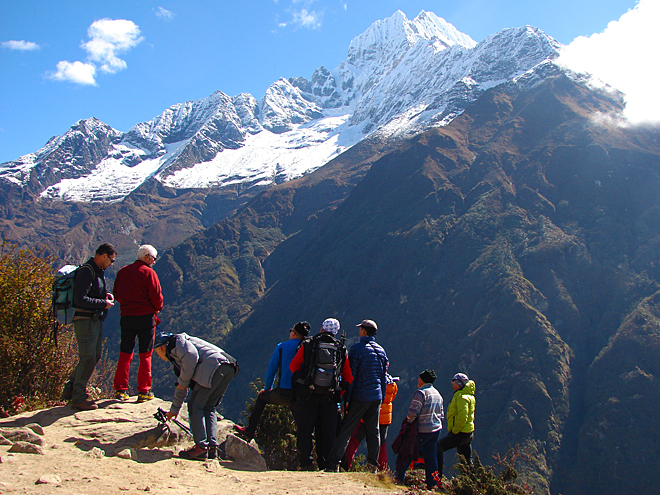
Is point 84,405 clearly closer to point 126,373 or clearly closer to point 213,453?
point 126,373

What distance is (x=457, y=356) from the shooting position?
460 feet

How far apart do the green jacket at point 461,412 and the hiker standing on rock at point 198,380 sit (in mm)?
4973

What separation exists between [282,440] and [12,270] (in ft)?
26.1

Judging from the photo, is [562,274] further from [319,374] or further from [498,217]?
[319,374]

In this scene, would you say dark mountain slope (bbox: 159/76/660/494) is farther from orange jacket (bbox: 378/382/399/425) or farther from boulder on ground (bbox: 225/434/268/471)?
boulder on ground (bbox: 225/434/268/471)

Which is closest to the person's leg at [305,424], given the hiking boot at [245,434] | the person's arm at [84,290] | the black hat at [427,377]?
the hiking boot at [245,434]

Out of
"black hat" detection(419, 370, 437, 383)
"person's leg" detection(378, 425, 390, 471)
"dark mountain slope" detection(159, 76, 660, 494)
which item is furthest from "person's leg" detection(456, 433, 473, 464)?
"dark mountain slope" detection(159, 76, 660, 494)

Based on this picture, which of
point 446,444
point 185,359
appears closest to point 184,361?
point 185,359

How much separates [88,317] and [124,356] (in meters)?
1.20

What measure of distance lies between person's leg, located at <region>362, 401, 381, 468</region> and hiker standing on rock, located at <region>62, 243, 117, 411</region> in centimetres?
545

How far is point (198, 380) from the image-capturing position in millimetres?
8570

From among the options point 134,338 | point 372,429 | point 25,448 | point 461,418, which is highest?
point 134,338

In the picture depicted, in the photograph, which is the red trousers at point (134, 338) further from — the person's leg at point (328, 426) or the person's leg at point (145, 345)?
the person's leg at point (328, 426)

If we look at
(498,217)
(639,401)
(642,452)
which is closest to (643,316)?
(639,401)
